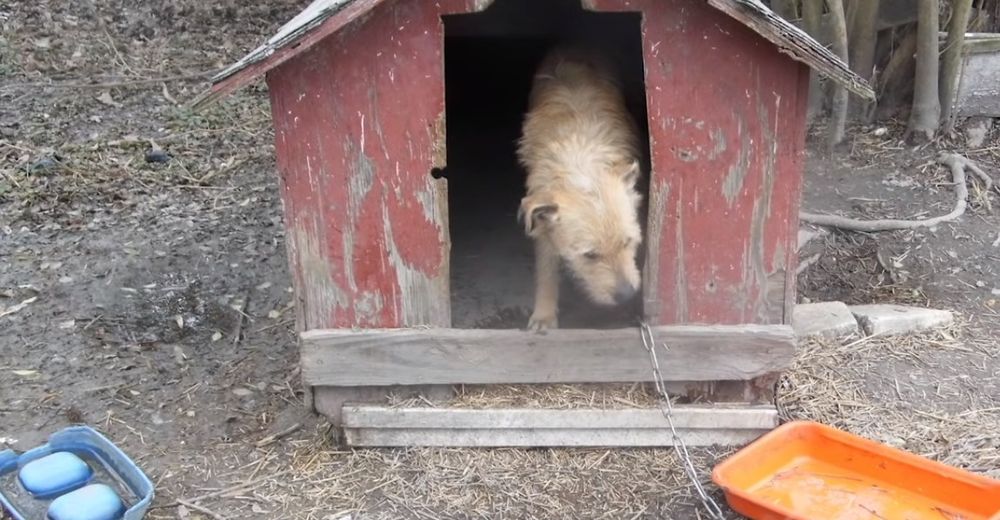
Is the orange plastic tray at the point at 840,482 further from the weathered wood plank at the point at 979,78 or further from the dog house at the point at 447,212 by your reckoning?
the weathered wood plank at the point at 979,78

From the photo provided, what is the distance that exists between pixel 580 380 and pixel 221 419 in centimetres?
191

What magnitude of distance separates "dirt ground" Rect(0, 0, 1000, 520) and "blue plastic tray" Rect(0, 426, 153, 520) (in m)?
0.17

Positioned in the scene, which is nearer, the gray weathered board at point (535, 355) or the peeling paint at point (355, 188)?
the peeling paint at point (355, 188)

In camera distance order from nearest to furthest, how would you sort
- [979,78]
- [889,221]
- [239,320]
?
[239,320], [889,221], [979,78]

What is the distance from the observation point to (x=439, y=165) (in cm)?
389

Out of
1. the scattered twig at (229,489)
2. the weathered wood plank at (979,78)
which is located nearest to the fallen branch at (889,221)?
the weathered wood plank at (979,78)

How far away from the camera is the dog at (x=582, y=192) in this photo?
3.97 meters

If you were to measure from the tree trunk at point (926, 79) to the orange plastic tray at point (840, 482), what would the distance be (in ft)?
14.4

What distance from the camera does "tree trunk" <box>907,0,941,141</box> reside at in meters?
7.00

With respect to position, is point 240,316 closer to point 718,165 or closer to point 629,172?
point 629,172

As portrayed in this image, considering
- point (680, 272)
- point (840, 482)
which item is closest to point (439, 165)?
point (680, 272)

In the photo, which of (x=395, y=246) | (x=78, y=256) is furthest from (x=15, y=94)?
(x=395, y=246)

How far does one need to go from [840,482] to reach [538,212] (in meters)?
1.81

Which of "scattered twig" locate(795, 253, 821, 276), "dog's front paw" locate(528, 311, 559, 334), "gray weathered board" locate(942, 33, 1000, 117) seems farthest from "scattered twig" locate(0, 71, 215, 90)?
"gray weathered board" locate(942, 33, 1000, 117)
